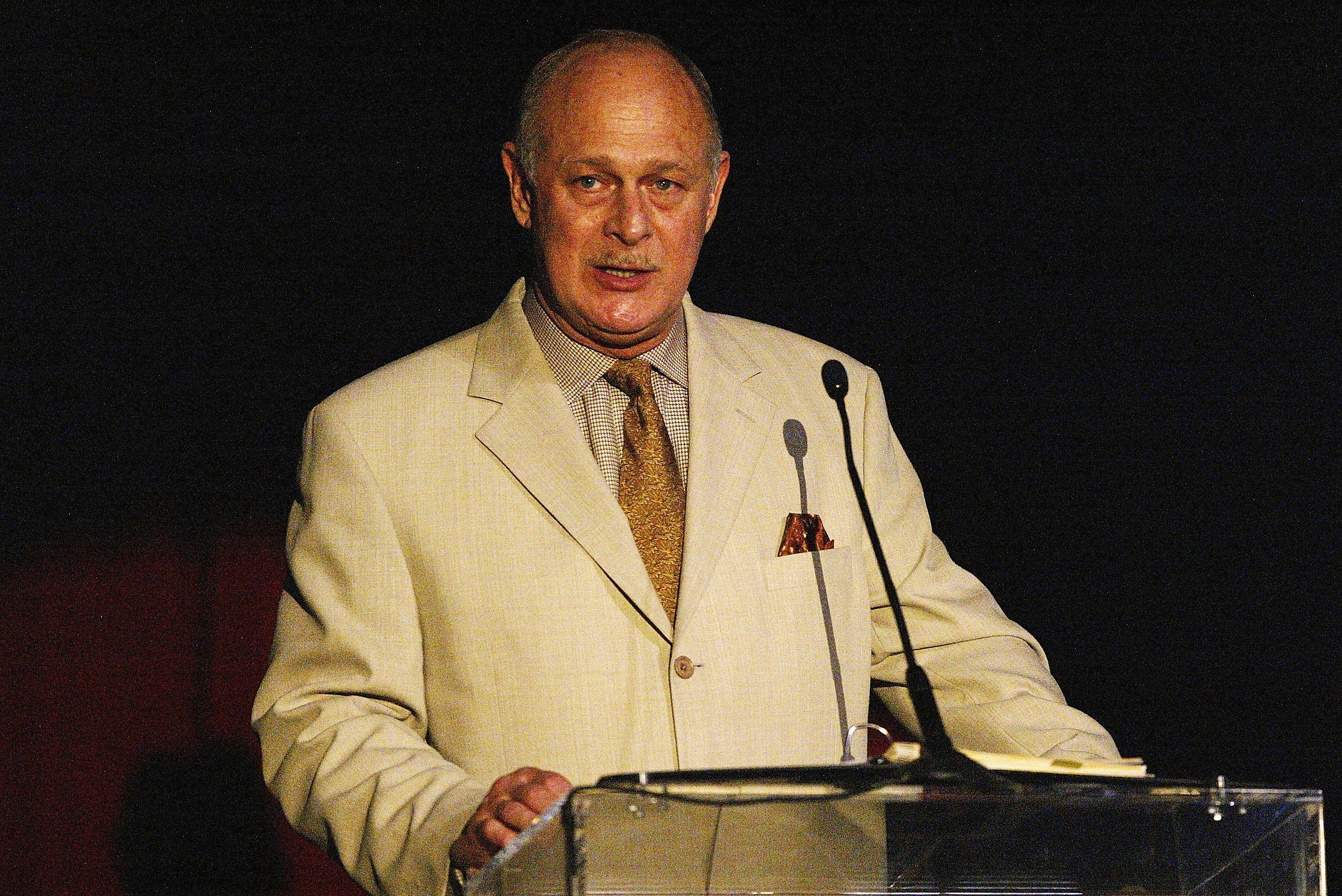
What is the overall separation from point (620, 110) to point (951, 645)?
84 cm

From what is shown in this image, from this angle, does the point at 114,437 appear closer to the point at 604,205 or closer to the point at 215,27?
the point at 215,27

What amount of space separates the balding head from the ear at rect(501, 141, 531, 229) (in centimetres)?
1

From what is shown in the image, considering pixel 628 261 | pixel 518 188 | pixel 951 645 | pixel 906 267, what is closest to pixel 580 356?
pixel 628 261

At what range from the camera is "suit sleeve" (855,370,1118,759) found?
1.87m

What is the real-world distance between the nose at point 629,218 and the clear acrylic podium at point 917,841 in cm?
100

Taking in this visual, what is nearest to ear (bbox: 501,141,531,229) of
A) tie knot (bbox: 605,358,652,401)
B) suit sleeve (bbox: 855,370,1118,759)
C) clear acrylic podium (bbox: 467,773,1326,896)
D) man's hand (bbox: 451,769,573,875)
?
tie knot (bbox: 605,358,652,401)

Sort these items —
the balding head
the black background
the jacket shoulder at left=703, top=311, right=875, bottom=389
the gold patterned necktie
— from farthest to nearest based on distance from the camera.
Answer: the black background → the jacket shoulder at left=703, top=311, right=875, bottom=389 → the balding head → the gold patterned necktie

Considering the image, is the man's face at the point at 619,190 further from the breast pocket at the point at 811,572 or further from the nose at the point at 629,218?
the breast pocket at the point at 811,572

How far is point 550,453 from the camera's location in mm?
1981

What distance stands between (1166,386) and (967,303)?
42 centimetres

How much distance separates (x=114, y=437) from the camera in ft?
9.40

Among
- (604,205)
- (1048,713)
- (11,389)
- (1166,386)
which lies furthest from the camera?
(1166,386)

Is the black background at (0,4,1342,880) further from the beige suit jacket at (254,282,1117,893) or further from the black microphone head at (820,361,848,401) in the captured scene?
the black microphone head at (820,361,848,401)

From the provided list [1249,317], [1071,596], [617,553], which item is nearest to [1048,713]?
[617,553]
